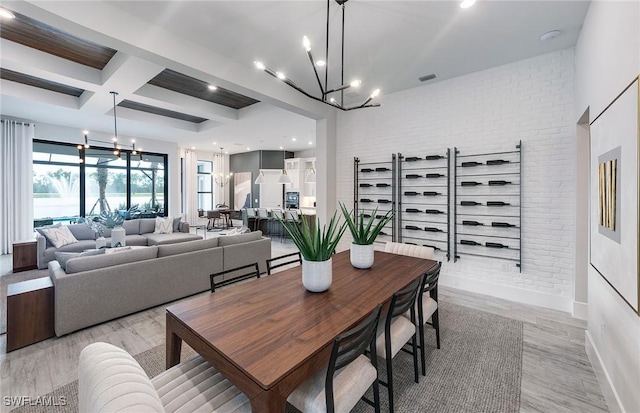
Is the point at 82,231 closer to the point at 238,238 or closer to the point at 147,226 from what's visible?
the point at 147,226

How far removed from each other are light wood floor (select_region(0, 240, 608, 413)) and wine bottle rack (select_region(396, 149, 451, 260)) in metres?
1.24

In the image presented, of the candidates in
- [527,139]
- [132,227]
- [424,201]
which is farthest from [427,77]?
[132,227]

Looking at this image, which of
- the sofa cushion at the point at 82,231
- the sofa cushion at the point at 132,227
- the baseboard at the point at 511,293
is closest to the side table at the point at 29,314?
the sofa cushion at the point at 82,231

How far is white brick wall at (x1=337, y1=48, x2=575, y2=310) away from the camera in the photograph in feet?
10.9

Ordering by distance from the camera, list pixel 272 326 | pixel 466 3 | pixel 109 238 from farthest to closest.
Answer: pixel 109 238, pixel 466 3, pixel 272 326

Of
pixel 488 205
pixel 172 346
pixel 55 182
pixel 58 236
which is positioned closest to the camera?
pixel 172 346

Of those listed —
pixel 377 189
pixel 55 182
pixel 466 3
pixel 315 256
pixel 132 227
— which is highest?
pixel 466 3

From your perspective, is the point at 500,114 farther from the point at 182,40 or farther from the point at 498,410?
the point at 182,40

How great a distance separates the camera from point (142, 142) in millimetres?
8523

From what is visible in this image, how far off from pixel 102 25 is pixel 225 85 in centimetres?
137

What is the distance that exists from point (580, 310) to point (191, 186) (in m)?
11.1

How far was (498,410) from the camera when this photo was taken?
1811 mm

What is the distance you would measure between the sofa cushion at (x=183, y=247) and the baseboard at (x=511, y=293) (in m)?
3.60

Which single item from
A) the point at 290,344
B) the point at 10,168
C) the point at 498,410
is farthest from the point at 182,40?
the point at 10,168
